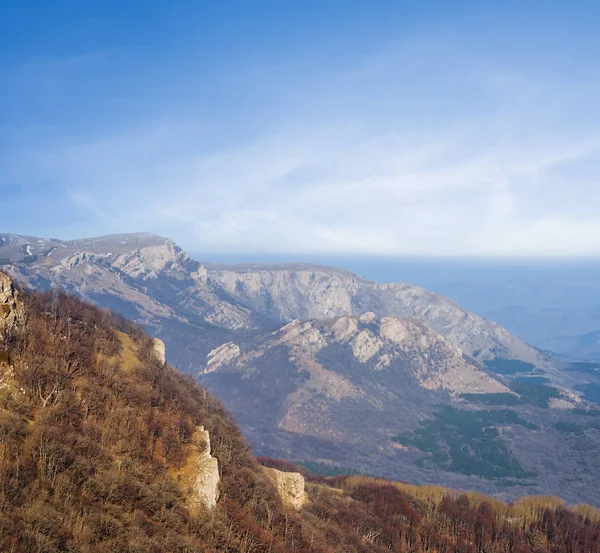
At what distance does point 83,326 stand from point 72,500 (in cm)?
2653

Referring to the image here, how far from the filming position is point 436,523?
70.1 meters

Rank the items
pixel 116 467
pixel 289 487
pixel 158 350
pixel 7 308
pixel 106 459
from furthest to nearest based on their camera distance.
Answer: pixel 158 350 < pixel 289 487 < pixel 7 308 < pixel 116 467 < pixel 106 459

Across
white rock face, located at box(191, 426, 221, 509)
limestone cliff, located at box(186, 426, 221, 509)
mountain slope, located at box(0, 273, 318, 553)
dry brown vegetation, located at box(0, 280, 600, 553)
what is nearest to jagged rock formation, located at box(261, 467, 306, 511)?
dry brown vegetation, located at box(0, 280, 600, 553)

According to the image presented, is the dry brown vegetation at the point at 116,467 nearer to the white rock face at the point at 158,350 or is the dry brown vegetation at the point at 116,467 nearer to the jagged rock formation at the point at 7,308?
the jagged rock formation at the point at 7,308

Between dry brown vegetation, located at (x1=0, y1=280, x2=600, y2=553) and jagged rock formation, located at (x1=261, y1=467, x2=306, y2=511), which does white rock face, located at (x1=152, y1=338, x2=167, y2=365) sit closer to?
dry brown vegetation, located at (x1=0, y1=280, x2=600, y2=553)

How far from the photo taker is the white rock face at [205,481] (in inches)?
1332

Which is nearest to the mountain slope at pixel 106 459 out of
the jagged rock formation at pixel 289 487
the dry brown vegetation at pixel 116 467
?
the dry brown vegetation at pixel 116 467

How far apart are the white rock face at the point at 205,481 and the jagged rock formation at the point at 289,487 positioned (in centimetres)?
1514

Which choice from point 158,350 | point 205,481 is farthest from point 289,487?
point 158,350

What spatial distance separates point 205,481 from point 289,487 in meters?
20.3

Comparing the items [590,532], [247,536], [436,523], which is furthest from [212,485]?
[590,532]

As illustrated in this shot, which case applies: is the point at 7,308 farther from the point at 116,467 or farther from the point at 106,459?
the point at 116,467

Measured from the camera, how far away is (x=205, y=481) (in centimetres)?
3472

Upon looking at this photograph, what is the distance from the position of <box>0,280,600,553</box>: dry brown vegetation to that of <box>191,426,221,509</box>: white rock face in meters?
1.11
